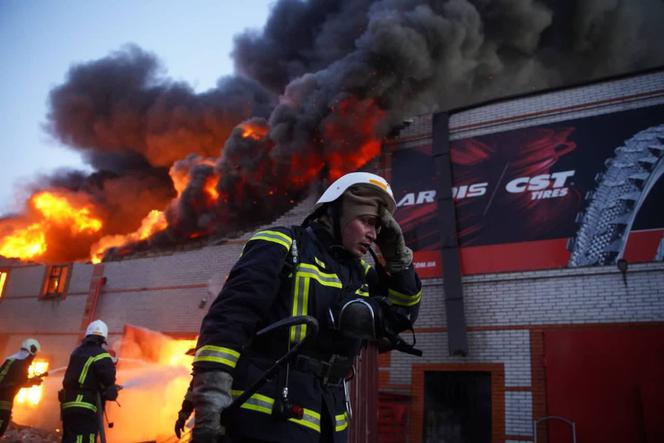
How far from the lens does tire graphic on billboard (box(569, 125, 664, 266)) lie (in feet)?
29.1

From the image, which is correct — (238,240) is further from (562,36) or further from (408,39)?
(562,36)

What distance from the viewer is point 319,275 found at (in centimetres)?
222

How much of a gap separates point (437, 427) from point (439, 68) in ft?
30.6

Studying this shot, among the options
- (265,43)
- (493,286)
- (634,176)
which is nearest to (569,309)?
(493,286)

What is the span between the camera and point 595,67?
57.8ft

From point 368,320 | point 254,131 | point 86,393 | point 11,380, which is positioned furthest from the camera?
point 254,131

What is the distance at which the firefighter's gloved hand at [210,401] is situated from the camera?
67.7 inches

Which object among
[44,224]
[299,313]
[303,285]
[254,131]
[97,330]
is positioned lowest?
[299,313]

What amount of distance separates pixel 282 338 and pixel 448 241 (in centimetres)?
842

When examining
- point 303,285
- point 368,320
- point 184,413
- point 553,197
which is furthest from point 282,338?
point 553,197

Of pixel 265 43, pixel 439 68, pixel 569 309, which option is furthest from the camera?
pixel 265 43

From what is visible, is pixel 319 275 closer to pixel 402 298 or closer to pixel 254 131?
pixel 402 298

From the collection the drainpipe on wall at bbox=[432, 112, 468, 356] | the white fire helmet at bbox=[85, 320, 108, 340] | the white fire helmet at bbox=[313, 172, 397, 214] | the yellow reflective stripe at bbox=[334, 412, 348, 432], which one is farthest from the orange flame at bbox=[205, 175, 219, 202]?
the yellow reflective stripe at bbox=[334, 412, 348, 432]

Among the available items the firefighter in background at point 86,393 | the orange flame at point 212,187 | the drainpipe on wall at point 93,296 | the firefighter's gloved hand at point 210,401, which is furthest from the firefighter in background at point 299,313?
the drainpipe on wall at point 93,296
